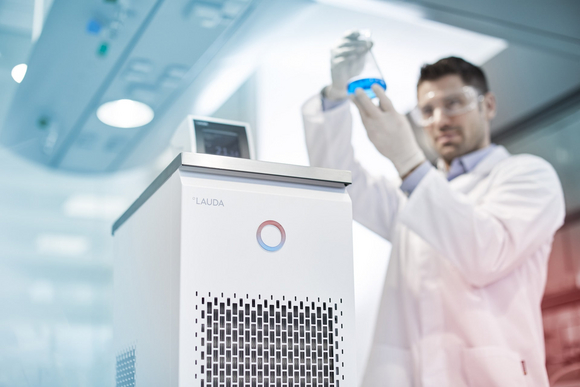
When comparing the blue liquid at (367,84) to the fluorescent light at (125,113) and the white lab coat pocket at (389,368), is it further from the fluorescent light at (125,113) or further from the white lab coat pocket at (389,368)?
the white lab coat pocket at (389,368)

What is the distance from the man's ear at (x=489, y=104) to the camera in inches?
73.2

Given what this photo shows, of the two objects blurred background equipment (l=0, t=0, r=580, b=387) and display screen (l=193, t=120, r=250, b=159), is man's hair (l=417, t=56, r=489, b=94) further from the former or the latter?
display screen (l=193, t=120, r=250, b=159)

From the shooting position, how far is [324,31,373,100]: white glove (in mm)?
1425

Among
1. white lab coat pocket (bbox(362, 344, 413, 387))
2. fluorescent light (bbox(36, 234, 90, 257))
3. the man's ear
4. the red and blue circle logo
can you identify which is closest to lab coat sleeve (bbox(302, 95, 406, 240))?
white lab coat pocket (bbox(362, 344, 413, 387))

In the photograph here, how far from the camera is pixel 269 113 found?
1.57 m

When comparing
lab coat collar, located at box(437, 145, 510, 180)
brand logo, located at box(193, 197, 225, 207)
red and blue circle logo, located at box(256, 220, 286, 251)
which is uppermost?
lab coat collar, located at box(437, 145, 510, 180)

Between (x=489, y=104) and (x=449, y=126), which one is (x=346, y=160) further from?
(x=489, y=104)

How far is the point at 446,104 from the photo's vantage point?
1.74m

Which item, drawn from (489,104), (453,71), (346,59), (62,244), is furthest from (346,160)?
(62,244)

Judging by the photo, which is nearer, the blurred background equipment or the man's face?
the blurred background equipment

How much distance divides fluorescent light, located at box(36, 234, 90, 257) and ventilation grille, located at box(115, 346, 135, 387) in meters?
0.35

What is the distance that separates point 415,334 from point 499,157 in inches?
21.2

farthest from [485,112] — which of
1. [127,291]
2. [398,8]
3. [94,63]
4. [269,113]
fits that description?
[127,291]

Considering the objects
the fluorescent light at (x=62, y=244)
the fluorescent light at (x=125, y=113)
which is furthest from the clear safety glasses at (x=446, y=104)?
the fluorescent light at (x=62, y=244)
